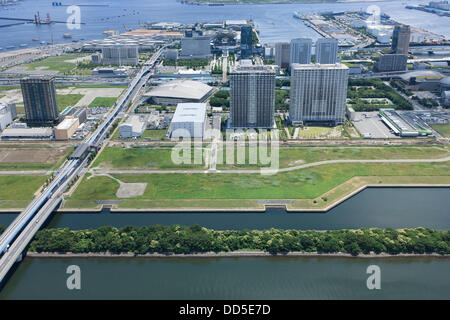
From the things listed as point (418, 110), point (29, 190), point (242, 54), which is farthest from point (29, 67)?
point (418, 110)

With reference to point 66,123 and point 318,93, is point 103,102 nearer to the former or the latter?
point 66,123

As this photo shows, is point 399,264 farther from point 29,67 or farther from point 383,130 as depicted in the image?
point 29,67

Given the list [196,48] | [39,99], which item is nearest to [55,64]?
[196,48]

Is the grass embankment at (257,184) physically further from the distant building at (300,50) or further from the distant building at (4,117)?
the distant building at (300,50)

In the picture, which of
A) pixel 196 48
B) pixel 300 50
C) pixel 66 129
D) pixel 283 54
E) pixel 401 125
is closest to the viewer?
pixel 66 129

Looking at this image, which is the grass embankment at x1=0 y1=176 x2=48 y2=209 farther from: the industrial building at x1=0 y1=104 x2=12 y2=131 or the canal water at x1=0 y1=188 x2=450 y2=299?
the industrial building at x1=0 y1=104 x2=12 y2=131

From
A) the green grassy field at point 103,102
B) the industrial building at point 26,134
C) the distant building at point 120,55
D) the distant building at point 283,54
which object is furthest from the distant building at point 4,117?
the distant building at point 283,54
